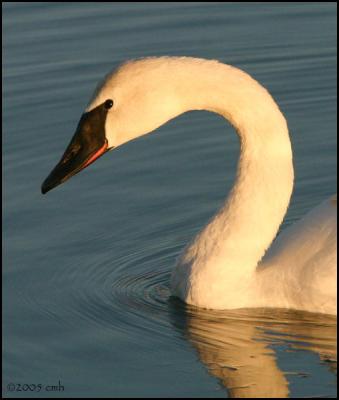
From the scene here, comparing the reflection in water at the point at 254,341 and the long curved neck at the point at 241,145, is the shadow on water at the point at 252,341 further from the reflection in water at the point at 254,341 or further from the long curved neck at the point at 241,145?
the long curved neck at the point at 241,145

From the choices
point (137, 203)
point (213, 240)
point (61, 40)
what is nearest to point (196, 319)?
→ point (213, 240)

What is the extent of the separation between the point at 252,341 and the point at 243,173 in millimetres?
1160

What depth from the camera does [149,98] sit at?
936 centimetres

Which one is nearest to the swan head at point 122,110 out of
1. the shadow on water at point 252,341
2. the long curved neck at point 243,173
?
the long curved neck at point 243,173

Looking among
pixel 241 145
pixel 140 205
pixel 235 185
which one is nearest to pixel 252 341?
pixel 235 185

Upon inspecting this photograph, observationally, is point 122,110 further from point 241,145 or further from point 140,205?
point 140,205

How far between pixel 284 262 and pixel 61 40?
595 cm

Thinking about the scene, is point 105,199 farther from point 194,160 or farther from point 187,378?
point 187,378

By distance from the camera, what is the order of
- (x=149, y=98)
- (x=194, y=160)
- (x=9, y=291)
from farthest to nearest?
1. (x=194, y=160)
2. (x=9, y=291)
3. (x=149, y=98)

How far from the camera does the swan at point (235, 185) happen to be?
30.7ft

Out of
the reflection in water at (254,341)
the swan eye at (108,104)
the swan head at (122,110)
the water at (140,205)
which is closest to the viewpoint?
the reflection in water at (254,341)

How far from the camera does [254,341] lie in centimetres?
937

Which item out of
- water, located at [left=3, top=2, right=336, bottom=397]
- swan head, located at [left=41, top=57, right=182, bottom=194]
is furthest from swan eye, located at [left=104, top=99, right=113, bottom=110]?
water, located at [left=3, top=2, right=336, bottom=397]

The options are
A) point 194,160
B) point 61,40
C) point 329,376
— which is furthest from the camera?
point 61,40
